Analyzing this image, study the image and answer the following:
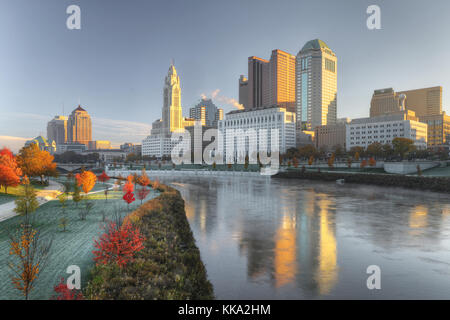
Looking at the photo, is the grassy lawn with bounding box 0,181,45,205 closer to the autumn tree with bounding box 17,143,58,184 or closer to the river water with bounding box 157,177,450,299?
the autumn tree with bounding box 17,143,58,184

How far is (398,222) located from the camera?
29.9m

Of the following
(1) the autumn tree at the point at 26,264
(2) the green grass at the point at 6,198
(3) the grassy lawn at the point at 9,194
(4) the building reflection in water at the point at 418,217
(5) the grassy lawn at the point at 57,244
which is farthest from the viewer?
(3) the grassy lawn at the point at 9,194

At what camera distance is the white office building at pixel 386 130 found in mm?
176000

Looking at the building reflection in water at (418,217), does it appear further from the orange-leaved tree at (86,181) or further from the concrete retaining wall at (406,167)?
the concrete retaining wall at (406,167)

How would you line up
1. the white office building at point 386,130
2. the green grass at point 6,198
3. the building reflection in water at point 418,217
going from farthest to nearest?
the white office building at point 386,130 < the green grass at point 6,198 < the building reflection in water at point 418,217

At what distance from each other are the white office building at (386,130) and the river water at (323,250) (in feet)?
535

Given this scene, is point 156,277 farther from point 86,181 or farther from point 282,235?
point 86,181

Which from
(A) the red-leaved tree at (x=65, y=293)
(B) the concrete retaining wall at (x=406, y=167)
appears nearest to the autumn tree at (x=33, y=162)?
(A) the red-leaved tree at (x=65, y=293)

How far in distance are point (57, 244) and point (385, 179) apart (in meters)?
73.7

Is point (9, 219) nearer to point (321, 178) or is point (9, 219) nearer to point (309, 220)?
point (309, 220)

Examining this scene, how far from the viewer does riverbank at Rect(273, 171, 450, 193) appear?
58.9 m

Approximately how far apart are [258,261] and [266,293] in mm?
4565

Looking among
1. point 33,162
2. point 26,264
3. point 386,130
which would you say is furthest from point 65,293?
point 386,130

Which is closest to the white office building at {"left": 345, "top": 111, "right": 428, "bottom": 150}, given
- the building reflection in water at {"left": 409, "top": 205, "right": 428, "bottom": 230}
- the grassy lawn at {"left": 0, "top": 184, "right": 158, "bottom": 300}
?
the building reflection in water at {"left": 409, "top": 205, "right": 428, "bottom": 230}
